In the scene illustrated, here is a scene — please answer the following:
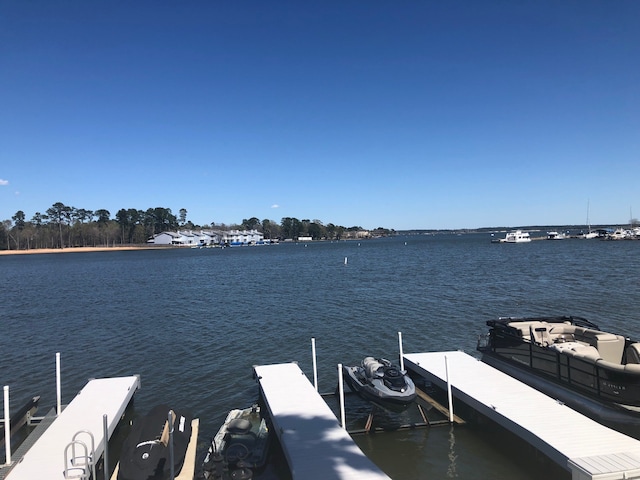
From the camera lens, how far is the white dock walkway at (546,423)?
7.41 meters

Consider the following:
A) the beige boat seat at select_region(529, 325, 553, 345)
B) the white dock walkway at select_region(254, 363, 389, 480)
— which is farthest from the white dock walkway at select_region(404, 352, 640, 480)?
the white dock walkway at select_region(254, 363, 389, 480)

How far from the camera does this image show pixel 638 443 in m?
8.27

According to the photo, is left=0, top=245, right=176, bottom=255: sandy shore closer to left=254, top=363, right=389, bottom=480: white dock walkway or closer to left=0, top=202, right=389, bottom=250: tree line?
left=0, top=202, right=389, bottom=250: tree line

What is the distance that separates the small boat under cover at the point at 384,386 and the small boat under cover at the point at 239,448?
3101 millimetres

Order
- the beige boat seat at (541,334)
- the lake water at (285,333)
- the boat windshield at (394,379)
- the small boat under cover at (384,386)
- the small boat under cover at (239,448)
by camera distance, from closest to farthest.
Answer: the small boat under cover at (239,448), the lake water at (285,333), the small boat under cover at (384,386), the boat windshield at (394,379), the beige boat seat at (541,334)

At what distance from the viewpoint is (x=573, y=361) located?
441 inches

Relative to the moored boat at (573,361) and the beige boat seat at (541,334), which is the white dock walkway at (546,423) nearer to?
the moored boat at (573,361)

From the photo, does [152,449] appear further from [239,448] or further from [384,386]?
[384,386]

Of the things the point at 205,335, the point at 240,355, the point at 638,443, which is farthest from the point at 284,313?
the point at 638,443

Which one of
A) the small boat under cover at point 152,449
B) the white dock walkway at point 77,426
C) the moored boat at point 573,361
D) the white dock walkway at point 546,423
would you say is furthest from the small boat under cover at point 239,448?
the moored boat at point 573,361

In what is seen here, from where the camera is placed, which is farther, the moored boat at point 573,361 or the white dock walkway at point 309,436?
the moored boat at point 573,361

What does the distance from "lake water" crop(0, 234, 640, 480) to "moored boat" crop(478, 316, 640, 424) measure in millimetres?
2327

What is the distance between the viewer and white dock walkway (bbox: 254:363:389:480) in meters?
8.00

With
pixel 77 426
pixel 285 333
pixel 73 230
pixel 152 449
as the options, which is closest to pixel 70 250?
pixel 73 230
